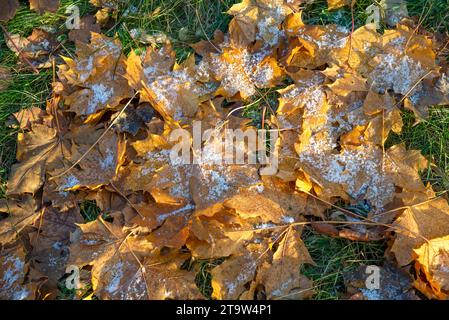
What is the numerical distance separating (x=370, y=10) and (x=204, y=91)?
102 cm

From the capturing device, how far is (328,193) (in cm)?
210

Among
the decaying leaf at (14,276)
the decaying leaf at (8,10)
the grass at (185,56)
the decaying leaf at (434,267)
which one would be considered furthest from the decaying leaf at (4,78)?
the decaying leaf at (434,267)

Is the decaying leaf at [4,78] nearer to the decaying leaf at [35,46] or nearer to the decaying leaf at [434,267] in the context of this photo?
the decaying leaf at [35,46]

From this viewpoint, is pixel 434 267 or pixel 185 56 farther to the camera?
pixel 185 56

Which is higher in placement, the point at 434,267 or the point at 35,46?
the point at 35,46

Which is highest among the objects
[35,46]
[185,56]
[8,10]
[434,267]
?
[8,10]

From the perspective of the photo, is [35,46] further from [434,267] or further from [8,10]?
[434,267]

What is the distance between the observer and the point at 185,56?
250 centimetres

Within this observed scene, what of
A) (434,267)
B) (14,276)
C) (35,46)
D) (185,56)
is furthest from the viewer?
(35,46)

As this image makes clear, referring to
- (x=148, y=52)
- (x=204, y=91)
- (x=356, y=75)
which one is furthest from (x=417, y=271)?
(x=148, y=52)

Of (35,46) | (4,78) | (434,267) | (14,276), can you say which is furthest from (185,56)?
(434,267)

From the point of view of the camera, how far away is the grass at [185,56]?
6.91ft

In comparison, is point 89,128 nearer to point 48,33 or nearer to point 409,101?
point 48,33

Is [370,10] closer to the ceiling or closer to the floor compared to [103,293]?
closer to the ceiling
